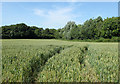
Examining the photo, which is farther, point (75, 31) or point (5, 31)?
point (5, 31)

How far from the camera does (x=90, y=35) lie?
5247 cm

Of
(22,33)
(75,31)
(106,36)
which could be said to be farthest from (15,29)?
(106,36)

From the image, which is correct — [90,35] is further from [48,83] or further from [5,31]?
[5,31]

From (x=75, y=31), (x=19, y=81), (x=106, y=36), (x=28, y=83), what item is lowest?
(x=28, y=83)

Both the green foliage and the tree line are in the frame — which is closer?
the green foliage

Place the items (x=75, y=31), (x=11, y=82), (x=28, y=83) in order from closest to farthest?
(x=11, y=82), (x=28, y=83), (x=75, y=31)

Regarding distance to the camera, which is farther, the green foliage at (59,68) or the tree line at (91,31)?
the tree line at (91,31)

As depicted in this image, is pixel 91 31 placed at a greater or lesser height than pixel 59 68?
greater

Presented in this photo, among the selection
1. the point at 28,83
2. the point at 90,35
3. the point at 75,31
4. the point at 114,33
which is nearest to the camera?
the point at 28,83

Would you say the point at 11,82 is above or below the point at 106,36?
below

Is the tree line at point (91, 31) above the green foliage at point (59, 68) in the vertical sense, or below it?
above

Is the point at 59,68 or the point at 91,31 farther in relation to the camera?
the point at 91,31

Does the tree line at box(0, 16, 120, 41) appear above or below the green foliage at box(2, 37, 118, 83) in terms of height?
above

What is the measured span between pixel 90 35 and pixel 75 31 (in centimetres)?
956
